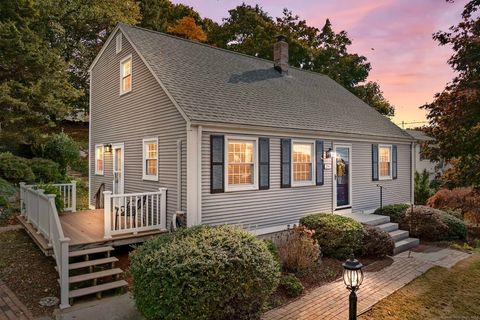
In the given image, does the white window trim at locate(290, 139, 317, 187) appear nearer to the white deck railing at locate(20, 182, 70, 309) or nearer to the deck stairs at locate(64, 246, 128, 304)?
the deck stairs at locate(64, 246, 128, 304)

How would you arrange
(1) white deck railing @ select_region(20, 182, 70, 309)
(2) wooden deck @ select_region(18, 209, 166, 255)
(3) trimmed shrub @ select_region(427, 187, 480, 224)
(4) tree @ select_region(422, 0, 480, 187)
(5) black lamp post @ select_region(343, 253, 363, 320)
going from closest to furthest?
(5) black lamp post @ select_region(343, 253, 363, 320) → (1) white deck railing @ select_region(20, 182, 70, 309) → (2) wooden deck @ select_region(18, 209, 166, 255) → (4) tree @ select_region(422, 0, 480, 187) → (3) trimmed shrub @ select_region(427, 187, 480, 224)

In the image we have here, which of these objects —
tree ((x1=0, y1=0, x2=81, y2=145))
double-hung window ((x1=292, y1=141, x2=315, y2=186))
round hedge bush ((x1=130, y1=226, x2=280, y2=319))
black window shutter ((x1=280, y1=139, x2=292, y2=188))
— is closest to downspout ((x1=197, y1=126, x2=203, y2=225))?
round hedge bush ((x1=130, y1=226, x2=280, y2=319))

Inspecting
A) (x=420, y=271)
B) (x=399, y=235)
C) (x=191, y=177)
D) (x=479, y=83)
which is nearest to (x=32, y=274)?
(x=191, y=177)

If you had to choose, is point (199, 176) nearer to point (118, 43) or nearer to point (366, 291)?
point (366, 291)

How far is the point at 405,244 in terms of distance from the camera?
10.1 meters

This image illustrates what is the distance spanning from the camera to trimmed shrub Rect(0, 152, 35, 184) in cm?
1339

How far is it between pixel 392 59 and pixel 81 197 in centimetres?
1603

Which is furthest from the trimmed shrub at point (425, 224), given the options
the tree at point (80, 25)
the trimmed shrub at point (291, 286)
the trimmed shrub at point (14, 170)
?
the tree at point (80, 25)

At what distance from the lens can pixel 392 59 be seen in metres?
14.8

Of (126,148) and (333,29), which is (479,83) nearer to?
(126,148)

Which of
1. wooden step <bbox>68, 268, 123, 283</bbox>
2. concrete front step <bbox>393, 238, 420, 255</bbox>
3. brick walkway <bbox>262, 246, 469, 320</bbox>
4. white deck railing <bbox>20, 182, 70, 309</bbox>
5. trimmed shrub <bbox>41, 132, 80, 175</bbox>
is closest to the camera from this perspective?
brick walkway <bbox>262, 246, 469, 320</bbox>

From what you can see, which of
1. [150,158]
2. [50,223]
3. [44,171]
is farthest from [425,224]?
[44,171]

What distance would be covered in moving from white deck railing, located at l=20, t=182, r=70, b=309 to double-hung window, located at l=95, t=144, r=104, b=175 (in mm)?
3138

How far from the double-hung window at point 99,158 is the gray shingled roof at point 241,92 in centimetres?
478
